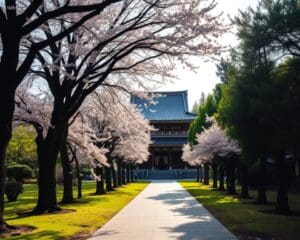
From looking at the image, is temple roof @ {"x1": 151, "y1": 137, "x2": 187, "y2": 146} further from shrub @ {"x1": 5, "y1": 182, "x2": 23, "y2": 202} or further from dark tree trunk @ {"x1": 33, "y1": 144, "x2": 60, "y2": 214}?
dark tree trunk @ {"x1": 33, "y1": 144, "x2": 60, "y2": 214}

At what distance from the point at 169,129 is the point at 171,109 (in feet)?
13.6

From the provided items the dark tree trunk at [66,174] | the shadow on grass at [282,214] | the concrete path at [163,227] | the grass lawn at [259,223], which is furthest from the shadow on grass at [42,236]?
the dark tree trunk at [66,174]

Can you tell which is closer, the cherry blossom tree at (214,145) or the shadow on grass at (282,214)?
the shadow on grass at (282,214)

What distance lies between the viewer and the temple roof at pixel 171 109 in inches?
3100

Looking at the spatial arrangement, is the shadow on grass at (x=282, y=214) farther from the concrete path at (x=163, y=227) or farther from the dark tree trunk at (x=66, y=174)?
the dark tree trunk at (x=66, y=174)

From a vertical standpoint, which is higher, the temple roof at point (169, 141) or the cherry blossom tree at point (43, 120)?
the temple roof at point (169, 141)

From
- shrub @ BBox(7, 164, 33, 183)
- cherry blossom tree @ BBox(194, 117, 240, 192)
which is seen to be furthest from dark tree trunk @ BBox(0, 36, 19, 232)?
shrub @ BBox(7, 164, 33, 183)

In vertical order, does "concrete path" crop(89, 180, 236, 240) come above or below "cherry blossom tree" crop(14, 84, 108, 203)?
below

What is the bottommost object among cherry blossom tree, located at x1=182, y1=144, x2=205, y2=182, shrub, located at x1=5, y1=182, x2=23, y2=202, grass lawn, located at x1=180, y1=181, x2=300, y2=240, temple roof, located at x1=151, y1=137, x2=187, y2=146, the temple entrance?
grass lawn, located at x1=180, y1=181, x2=300, y2=240

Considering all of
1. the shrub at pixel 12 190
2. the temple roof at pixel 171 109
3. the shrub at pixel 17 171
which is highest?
the temple roof at pixel 171 109

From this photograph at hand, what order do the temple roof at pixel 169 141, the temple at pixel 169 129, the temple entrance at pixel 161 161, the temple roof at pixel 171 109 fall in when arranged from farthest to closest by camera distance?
the temple entrance at pixel 161 161 < the temple roof at pixel 171 109 < the temple at pixel 169 129 < the temple roof at pixel 169 141

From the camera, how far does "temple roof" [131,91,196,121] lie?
78.8m

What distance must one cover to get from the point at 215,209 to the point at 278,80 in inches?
270

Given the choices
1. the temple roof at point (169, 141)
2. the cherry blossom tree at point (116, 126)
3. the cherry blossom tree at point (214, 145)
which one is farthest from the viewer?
the temple roof at point (169, 141)
